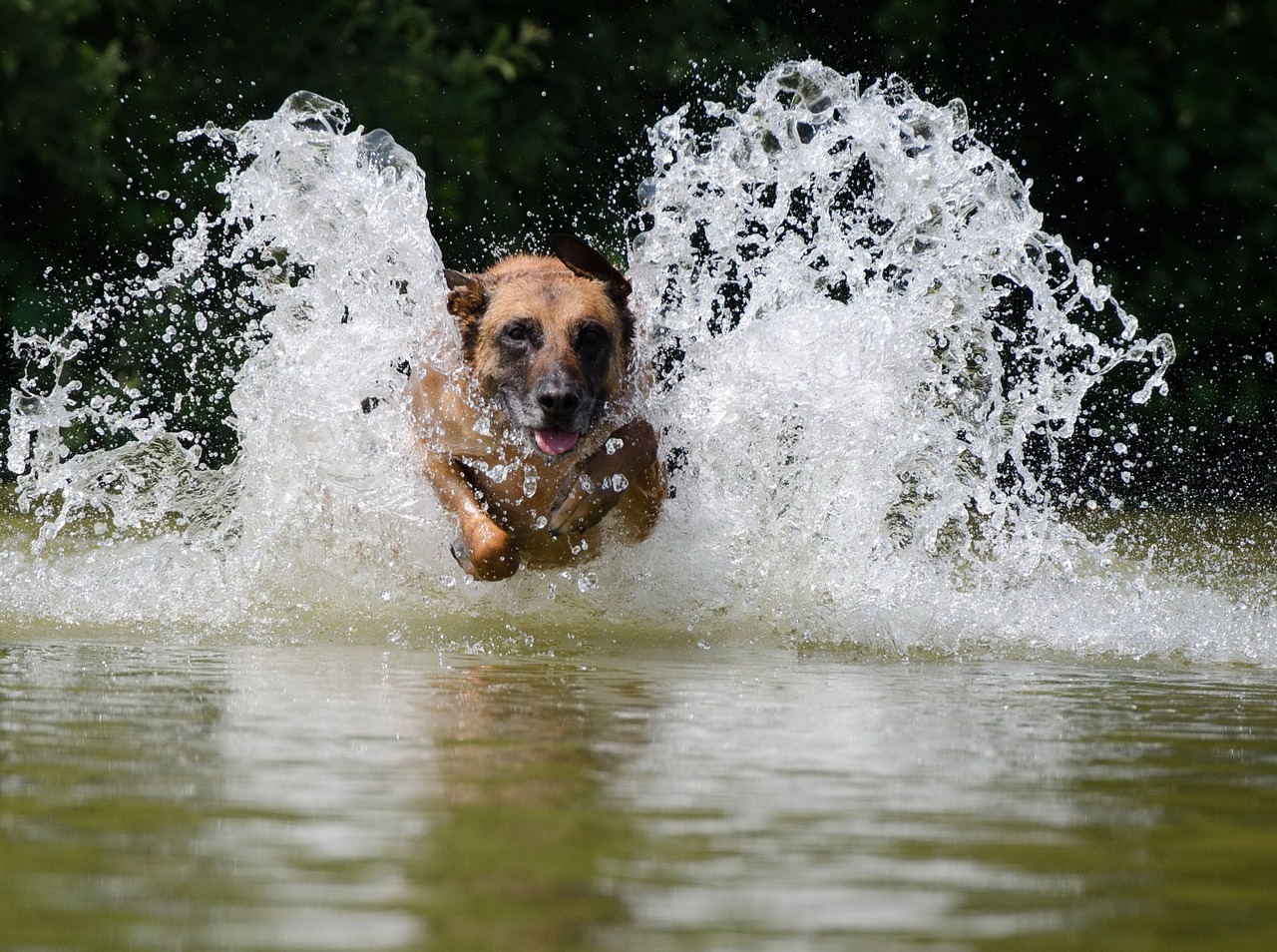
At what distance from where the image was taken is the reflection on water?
2020 mm

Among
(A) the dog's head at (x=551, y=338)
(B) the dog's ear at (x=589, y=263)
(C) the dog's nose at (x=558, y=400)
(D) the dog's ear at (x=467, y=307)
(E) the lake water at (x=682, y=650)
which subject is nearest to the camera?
(E) the lake water at (x=682, y=650)

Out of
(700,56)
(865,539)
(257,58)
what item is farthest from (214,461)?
(865,539)

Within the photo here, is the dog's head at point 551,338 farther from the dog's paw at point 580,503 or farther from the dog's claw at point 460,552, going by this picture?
the dog's claw at point 460,552

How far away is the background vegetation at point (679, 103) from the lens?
12336mm


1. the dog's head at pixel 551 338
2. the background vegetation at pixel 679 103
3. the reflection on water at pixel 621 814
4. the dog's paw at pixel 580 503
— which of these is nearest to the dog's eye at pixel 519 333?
the dog's head at pixel 551 338

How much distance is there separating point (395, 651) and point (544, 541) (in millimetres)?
1219

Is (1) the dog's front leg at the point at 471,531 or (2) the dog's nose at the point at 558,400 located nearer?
(1) the dog's front leg at the point at 471,531

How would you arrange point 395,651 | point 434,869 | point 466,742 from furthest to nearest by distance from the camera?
point 395,651 < point 466,742 < point 434,869

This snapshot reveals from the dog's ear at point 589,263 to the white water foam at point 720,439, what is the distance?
0.44ft

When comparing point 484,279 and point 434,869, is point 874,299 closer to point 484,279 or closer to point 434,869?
point 484,279

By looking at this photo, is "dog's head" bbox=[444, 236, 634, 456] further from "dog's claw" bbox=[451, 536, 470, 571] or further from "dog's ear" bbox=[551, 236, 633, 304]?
"dog's claw" bbox=[451, 536, 470, 571]

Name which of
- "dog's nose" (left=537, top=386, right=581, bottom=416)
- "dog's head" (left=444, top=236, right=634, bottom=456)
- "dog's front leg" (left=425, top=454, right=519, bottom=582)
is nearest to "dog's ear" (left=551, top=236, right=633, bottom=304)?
"dog's head" (left=444, top=236, right=634, bottom=456)

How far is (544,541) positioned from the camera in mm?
5977

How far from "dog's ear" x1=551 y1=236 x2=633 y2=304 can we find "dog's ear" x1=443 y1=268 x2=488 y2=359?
324 mm
